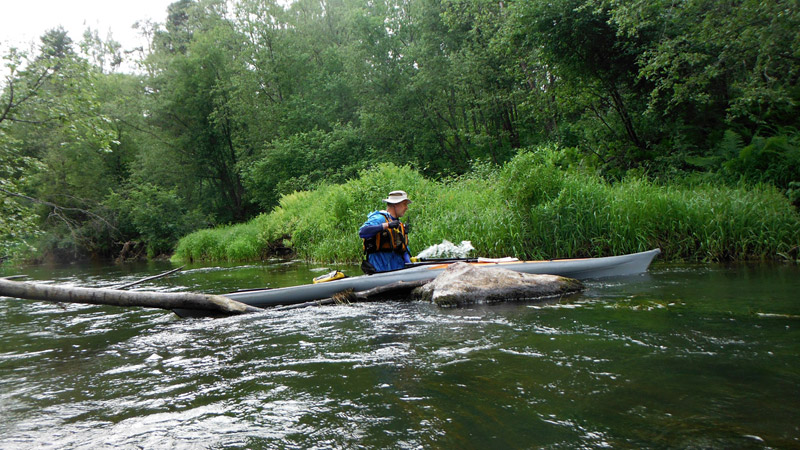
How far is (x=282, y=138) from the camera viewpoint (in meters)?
24.3

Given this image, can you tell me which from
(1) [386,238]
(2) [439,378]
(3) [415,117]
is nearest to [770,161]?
(1) [386,238]

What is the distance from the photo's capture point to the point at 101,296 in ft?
13.5

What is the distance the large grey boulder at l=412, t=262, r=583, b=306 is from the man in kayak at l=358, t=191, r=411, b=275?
29.9 inches

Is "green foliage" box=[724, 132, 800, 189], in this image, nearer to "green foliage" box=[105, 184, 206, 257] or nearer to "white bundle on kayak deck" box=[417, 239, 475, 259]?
"white bundle on kayak deck" box=[417, 239, 475, 259]

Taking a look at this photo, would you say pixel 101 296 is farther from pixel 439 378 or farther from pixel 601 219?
pixel 601 219

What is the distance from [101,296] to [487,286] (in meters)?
3.65

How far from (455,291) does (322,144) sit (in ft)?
57.1

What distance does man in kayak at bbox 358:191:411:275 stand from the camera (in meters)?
5.95

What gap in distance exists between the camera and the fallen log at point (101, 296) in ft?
13.0

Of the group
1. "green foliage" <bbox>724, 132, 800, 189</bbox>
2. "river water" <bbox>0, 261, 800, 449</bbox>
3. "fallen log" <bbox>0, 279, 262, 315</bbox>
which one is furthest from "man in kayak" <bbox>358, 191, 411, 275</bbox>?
"green foliage" <bbox>724, 132, 800, 189</bbox>

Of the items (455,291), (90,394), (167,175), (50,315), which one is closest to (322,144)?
(167,175)

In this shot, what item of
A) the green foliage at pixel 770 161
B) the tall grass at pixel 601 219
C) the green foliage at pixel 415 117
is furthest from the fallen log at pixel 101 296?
the green foliage at pixel 770 161

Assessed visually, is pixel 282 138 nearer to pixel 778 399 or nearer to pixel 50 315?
pixel 50 315

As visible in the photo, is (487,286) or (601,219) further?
(601,219)
